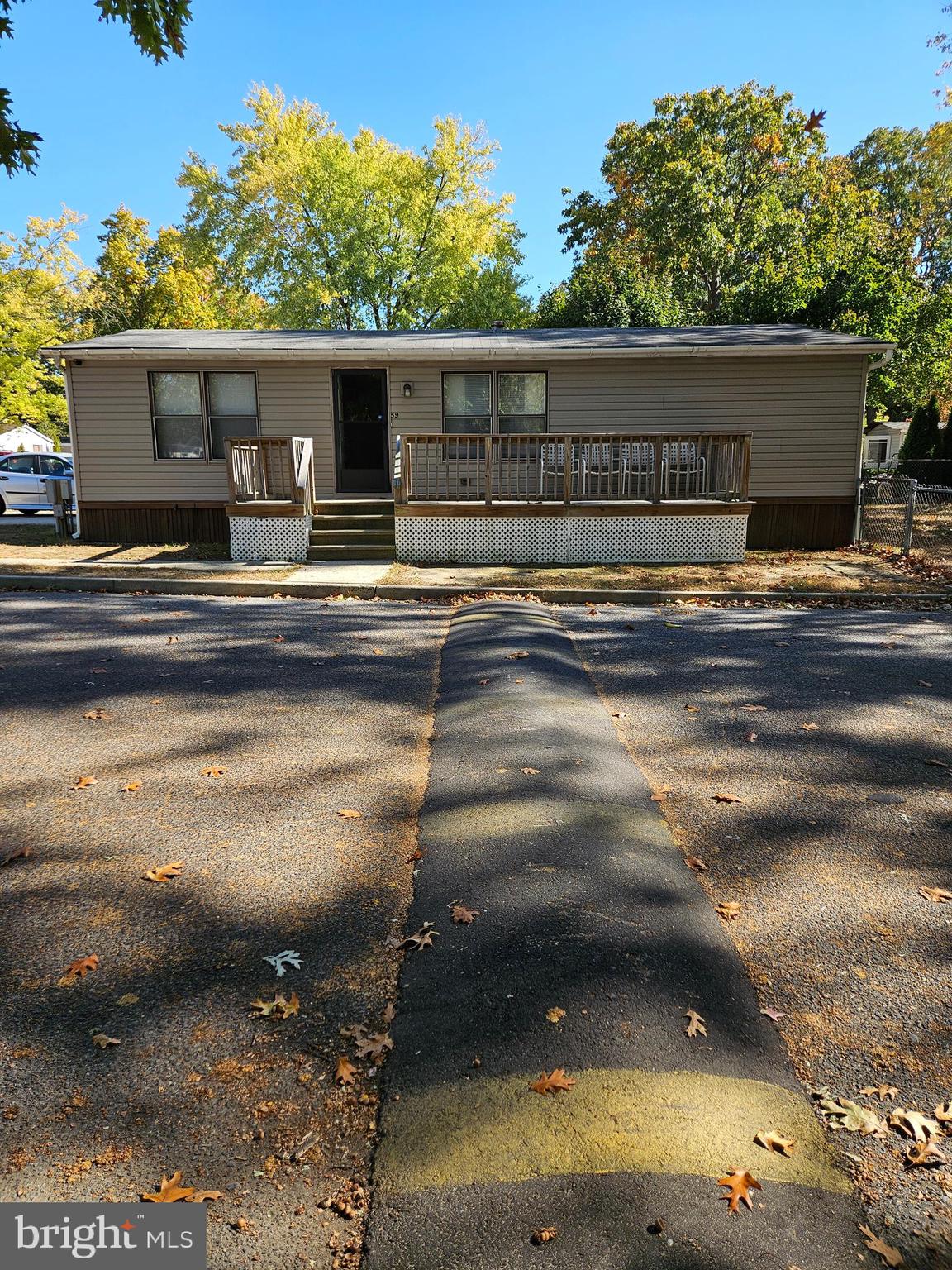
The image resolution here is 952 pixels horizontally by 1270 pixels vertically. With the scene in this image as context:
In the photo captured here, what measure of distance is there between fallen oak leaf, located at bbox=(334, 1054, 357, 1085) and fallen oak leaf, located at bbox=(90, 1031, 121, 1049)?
637 mm

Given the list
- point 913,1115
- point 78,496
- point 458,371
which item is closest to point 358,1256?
point 913,1115

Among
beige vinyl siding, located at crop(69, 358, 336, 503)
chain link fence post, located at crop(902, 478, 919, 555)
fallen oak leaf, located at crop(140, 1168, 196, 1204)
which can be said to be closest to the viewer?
fallen oak leaf, located at crop(140, 1168, 196, 1204)

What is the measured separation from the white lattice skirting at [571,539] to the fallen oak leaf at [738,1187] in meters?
10.8

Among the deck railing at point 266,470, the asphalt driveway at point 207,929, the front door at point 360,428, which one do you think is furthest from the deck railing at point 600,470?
the asphalt driveway at point 207,929

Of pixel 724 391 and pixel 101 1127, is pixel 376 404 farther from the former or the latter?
pixel 101 1127

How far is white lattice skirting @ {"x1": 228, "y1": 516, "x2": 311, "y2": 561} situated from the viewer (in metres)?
12.5

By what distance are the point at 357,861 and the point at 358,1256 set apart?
1809 mm

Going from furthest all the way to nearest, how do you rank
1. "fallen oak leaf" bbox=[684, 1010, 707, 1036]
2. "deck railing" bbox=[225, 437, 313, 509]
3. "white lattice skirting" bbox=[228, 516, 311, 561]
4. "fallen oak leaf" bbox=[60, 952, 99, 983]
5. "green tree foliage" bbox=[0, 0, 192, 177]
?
"white lattice skirting" bbox=[228, 516, 311, 561] < "deck railing" bbox=[225, 437, 313, 509] < "green tree foliage" bbox=[0, 0, 192, 177] < "fallen oak leaf" bbox=[60, 952, 99, 983] < "fallen oak leaf" bbox=[684, 1010, 707, 1036]

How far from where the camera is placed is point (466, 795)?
4051 mm

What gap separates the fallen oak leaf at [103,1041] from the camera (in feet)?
7.74

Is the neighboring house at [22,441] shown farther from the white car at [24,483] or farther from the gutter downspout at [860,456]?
the gutter downspout at [860,456]

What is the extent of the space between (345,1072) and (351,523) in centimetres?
1139

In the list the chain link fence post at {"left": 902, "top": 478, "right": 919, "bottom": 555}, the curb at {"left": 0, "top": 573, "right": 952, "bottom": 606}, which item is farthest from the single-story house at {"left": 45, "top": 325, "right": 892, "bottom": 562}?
the curb at {"left": 0, "top": 573, "right": 952, "bottom": 606}

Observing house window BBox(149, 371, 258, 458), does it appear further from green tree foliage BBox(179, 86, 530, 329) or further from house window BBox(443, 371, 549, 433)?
green tree foliage BBox(179, 86, 530, 329)
